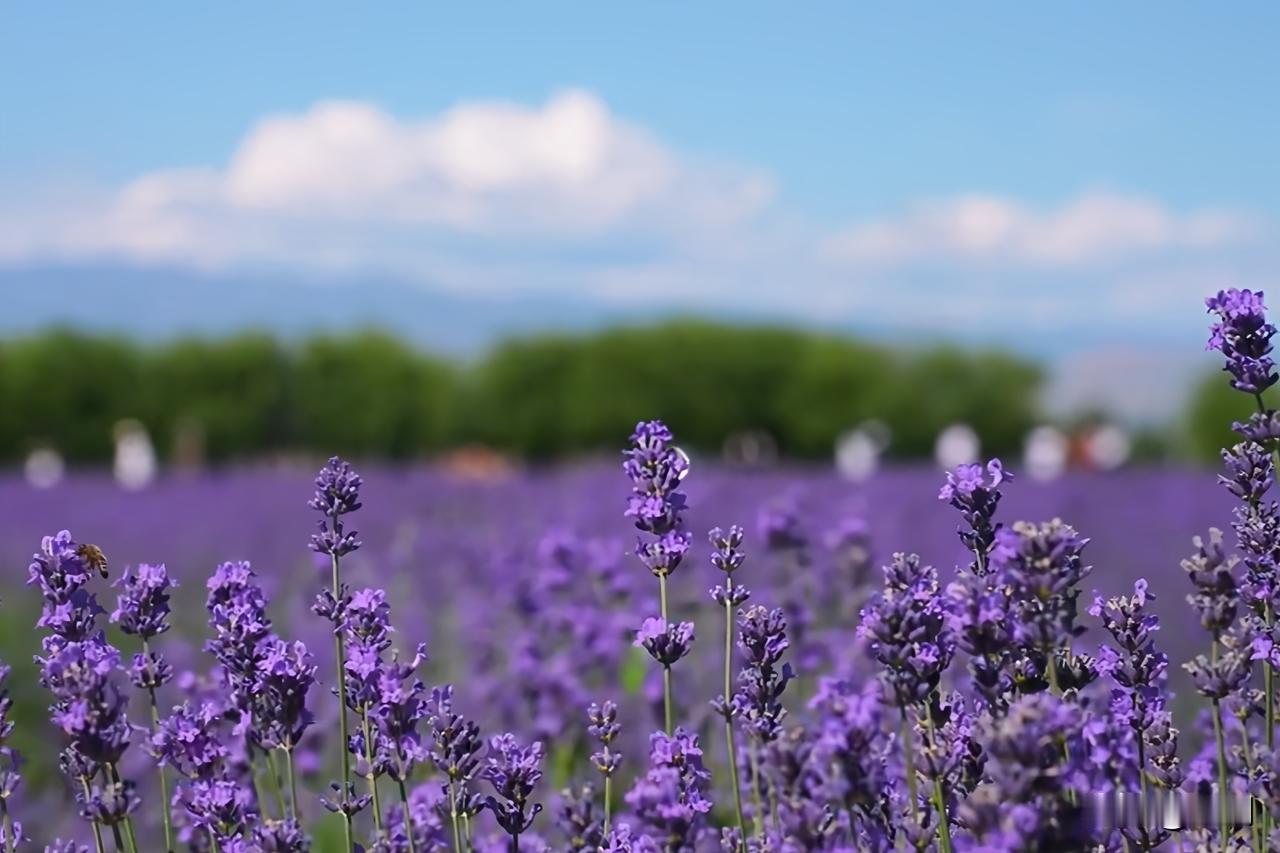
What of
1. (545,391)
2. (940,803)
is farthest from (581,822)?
(545,391)

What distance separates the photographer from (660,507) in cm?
181

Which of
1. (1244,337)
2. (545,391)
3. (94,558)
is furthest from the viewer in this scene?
(545,391)

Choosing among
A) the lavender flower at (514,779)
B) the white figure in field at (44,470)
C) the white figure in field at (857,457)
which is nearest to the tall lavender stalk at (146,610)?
the lavender flower at (514,779)

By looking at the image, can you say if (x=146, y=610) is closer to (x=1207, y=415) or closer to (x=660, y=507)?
(x=660, y=507)

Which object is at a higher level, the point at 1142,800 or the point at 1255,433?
the point at 1255,433

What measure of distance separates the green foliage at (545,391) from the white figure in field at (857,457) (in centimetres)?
76

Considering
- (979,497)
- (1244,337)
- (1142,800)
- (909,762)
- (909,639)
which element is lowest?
(1142,800)

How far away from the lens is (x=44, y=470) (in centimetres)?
2145

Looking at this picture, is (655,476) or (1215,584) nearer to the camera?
(1215,584)

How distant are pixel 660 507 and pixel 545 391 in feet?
104

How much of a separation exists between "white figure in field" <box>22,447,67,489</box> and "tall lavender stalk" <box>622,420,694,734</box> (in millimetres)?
14449

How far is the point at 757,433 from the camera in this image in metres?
33.3

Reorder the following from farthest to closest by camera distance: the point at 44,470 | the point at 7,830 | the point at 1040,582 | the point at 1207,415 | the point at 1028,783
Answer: the point at 1207,415, the point at 44,470, the point at 7,830, the point at 1040,582, the point at 1028,783

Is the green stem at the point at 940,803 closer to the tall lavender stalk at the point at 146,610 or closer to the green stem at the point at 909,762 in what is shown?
the green stem at the point at 909,762
